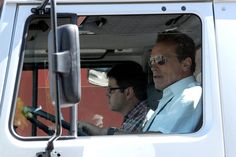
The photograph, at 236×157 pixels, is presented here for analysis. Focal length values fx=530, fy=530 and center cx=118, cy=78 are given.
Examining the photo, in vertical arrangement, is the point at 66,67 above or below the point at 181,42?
below

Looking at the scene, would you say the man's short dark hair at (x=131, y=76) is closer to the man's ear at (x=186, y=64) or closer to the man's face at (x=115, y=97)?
the man's face at (x=115, y=97)

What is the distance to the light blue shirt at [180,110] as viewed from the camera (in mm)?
2586

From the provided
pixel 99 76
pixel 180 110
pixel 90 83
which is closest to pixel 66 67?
pixel 90 83

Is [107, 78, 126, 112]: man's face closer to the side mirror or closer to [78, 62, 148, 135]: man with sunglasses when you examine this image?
[78, 62, 148, 135]: man with sunglasses

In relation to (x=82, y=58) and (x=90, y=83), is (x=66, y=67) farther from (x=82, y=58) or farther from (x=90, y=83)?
(x=82, y=58)

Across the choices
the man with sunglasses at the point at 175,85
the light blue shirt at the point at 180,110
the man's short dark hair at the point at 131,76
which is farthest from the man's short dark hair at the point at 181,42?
the man's short dark hair at the point at 131,76

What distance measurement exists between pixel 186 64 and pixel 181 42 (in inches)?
4.6

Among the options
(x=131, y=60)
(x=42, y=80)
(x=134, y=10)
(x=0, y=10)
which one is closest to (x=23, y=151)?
(x=42, y=80)

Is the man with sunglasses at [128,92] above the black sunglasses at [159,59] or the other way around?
the other way around

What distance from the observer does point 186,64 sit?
2.73 meters

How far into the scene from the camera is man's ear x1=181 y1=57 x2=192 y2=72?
106 inches

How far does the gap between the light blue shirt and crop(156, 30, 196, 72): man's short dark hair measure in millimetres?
109

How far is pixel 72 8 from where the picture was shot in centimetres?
255

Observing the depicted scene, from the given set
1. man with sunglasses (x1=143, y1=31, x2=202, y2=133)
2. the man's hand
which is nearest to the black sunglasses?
man with sunglasses (x1=143, y1=31, x2=202, y2=133)
